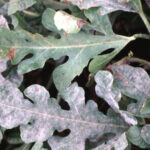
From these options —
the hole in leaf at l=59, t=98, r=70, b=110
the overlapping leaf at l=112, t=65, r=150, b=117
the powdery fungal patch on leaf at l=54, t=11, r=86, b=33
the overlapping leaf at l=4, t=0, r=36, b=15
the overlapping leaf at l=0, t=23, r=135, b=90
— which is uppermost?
the overlapping leaf at l=4, t=0, r=36, b=15

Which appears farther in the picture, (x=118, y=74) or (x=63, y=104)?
(x=63, y=104)

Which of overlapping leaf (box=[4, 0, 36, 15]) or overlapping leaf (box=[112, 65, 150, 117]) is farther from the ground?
overlapping leaf (box=[4, 0, 36, 15])

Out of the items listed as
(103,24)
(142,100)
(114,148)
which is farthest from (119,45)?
(114,148)

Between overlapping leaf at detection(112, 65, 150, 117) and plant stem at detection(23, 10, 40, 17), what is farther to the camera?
plant stem at detection(23, 10, 40, 17)

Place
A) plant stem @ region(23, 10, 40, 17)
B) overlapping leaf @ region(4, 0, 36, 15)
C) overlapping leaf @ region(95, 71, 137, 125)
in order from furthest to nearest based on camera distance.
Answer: plant stem @ region(23, 10, 40, 17)
overlapping leaf @ region(4, 0, 36, 15)
overlapping leaf @ region(95, 71, 137, 125)

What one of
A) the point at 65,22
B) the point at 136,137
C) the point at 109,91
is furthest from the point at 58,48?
the point at 136,137

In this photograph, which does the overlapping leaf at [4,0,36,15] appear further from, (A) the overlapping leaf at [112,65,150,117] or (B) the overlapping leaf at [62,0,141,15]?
(A) the overlapping leaf at [112,65,150,117]

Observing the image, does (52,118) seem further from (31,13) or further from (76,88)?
(31,13)

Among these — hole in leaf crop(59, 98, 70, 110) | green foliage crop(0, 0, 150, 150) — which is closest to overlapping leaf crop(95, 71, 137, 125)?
green foliage crop(0, 0, 150, 150)
